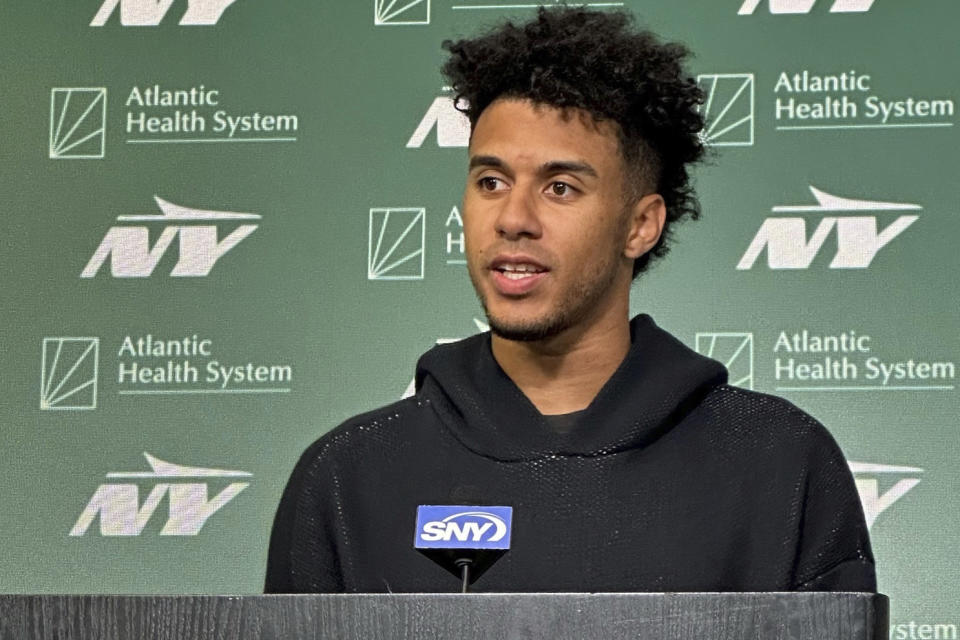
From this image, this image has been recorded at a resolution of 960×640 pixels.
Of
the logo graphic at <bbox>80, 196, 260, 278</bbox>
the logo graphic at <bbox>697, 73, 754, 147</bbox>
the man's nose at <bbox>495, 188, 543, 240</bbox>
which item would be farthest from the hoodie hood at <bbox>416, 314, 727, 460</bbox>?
the logo graphic at <bbox>80, 196, 260, 278</bbox>

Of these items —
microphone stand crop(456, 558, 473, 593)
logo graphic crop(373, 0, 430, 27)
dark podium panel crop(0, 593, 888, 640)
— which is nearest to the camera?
dark podium panel crop(0, 593, 888, 640)

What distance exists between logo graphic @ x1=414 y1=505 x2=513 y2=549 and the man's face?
0.50m

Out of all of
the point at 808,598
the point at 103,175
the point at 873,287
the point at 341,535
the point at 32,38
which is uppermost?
the point at 32,38

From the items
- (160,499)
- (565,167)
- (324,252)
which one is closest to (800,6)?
(324,252)

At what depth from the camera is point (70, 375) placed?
10.1 feet

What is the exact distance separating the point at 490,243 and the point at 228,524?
114cm

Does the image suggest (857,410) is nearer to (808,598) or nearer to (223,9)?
(223,9)

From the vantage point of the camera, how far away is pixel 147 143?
3158 mm

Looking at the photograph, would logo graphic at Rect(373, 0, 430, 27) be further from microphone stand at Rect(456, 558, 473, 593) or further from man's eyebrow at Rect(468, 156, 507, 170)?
microphone stand at Rect(456, 558, 473, 593)

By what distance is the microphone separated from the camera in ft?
5.03

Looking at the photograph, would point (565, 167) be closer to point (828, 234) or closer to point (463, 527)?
point (463, 527)

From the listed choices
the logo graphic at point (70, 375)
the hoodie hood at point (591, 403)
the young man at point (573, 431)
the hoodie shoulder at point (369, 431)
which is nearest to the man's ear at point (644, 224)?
the young man at point (573, 431)

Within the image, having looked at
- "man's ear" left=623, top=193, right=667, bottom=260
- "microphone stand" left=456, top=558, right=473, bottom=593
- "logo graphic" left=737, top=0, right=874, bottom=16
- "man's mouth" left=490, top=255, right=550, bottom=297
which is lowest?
"microphone stand" left=456, top=558, right=473, bottom=593

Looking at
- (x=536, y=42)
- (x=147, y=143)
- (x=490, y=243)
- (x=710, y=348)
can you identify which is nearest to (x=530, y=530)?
(x=490, y=243)
